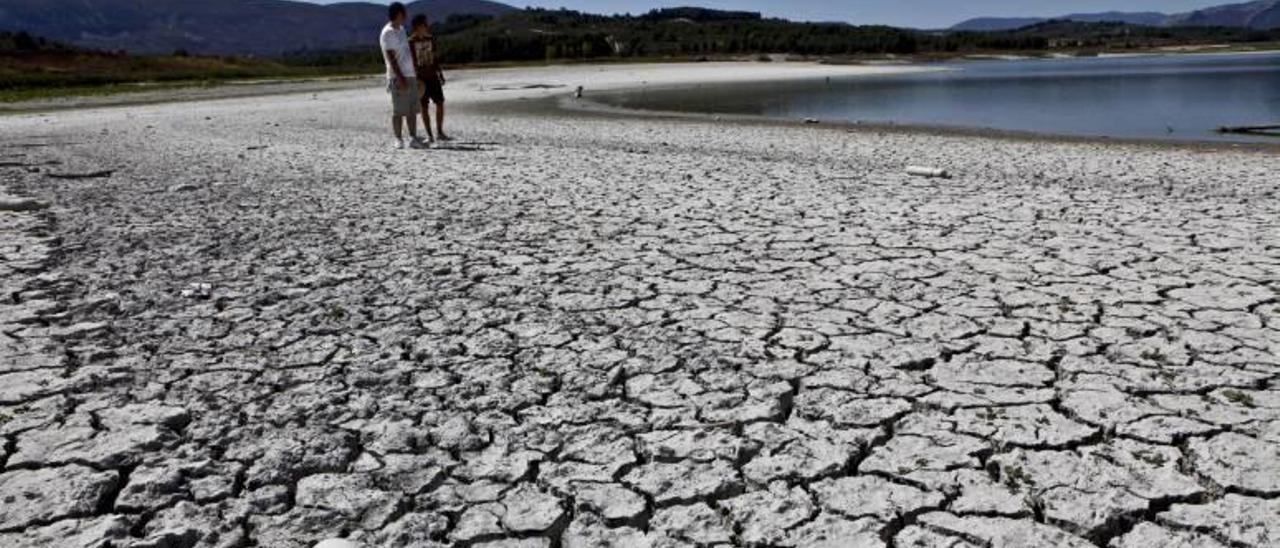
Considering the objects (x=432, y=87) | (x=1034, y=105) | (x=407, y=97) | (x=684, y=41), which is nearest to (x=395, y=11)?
(x=407, y=97)

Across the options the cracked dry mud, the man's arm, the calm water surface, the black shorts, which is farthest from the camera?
the calm water surface

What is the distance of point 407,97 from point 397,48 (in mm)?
795

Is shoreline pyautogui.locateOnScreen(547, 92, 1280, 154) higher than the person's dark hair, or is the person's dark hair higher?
the person's dark hair

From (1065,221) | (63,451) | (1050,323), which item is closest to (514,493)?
(63,451)

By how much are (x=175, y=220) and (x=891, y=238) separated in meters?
5.03

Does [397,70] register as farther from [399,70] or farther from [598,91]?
[598,91]

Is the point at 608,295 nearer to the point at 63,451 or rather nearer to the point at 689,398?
the point at 689,398

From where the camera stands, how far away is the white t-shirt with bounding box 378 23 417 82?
32.4 ft

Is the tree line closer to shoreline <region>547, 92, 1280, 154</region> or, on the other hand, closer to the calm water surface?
the calm water surface

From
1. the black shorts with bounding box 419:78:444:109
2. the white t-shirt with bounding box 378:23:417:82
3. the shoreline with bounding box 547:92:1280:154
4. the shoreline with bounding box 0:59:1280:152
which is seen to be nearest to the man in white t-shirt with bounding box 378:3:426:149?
the white t-shirt with bounding box 378:23:417:82

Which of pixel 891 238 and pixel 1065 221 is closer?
pixel 891 238

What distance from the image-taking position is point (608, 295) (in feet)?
14.5

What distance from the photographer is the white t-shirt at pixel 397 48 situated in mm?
9891

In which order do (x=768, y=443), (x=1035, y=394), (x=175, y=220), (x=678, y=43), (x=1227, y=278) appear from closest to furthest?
1. (x=768, y=443)
2. (x=1035, y=394)
3. (x=1227, y=278)
4. (x=175, y=220)
5. (x=678, y=43)
